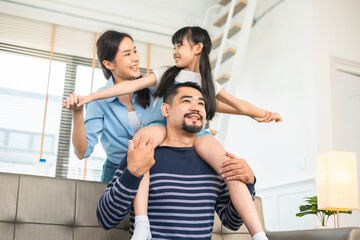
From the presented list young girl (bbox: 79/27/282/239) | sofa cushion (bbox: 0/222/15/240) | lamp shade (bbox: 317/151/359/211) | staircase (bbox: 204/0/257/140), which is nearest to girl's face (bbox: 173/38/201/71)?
young girl (bbox: 79/27/282/239)

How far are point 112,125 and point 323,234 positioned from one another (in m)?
1.10

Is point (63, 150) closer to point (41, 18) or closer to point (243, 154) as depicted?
point (41, 18)

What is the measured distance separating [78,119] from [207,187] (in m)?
0.59

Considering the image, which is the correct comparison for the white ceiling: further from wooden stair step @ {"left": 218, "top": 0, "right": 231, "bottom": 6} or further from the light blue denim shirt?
the light blue denim shirt

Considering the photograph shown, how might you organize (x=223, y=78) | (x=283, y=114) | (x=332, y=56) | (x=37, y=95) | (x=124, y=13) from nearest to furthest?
(x=332, y=56) < (x=283, y=114) < (x=223, y=78) < (x=37, y=95) < (x=124, y=13)

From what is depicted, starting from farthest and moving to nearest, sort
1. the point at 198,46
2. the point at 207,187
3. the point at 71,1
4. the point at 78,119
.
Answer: the point at 71,1 < the point at 198,46 < the point at 78,119 < the point at 207,187

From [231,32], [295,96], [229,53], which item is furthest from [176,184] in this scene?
[231,32]

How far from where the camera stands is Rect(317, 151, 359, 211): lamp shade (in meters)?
2.99

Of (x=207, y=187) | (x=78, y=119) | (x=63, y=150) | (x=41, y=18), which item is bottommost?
(x=207, y=187)

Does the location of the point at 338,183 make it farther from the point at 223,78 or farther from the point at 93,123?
the point at 223,78

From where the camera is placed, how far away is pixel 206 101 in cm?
188

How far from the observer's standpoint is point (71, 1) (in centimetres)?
514

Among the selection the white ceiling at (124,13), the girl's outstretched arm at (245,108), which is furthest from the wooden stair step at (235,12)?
the girl's outstretched arm at (245,108)

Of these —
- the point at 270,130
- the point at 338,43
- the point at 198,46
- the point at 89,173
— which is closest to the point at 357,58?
the point at 338,43
